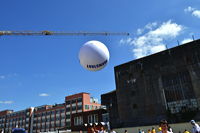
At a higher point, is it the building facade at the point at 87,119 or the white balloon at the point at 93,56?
the white balloon at the point at 93,56

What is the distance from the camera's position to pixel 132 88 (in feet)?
144

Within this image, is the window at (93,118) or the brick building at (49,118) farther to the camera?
the brick building at (49,118)

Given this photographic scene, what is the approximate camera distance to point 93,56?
8.16 metres

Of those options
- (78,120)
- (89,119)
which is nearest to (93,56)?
(89,119)

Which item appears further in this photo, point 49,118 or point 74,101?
point 49,118

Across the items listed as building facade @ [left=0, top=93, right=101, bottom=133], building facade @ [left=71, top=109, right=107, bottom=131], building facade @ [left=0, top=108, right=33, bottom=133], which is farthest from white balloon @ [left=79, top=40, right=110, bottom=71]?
building facade @ [left=0, top=108, right=33, bottom=133]

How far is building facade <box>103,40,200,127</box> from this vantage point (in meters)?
35.9

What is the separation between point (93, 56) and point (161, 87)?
3468 centimetres

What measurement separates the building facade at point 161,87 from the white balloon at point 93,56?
1274 inches

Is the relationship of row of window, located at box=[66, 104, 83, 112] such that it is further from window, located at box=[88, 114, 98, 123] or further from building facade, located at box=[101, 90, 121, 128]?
building facade, located at box=[101, 90, 121, 128]

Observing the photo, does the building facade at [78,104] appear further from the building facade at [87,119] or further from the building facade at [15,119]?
the building facade at [15,119]

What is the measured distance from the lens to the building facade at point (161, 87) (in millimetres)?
35875

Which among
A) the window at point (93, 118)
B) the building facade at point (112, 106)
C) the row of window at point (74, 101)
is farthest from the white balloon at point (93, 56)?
the row of window at point (74, 101)

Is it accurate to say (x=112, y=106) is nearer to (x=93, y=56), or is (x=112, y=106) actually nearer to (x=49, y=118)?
(x=93, y=56)
